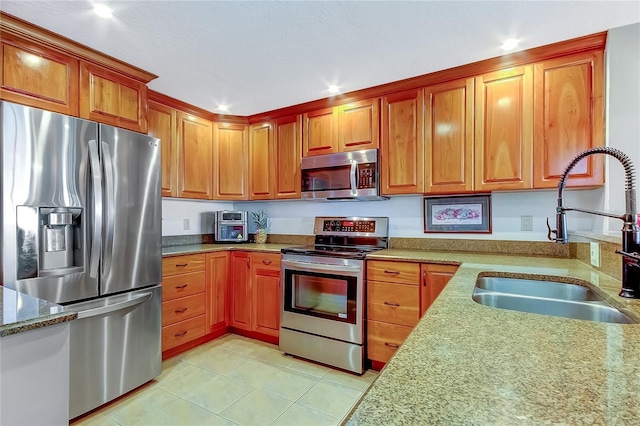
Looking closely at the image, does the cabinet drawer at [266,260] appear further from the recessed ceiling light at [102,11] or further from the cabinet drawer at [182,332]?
the recessed ceiling light at [102,11]

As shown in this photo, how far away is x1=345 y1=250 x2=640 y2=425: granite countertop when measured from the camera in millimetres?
435

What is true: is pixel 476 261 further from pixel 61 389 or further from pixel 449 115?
pixel 61 389

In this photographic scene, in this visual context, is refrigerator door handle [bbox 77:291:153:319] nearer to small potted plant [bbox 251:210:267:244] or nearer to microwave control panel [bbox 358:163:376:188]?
small potted plant [bbox 251:210:267:244]

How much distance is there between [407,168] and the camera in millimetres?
2545

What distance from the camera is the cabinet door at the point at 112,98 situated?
80.2 inches

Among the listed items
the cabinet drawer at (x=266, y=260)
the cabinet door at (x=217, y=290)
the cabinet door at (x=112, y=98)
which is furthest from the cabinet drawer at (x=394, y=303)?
the cabinet door at (x=112, y=98)

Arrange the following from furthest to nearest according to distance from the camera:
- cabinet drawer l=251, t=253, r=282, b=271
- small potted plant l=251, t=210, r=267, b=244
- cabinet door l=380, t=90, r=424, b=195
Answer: small potted plant l=251, t=210, r=267, b=244 → cabinet drawer l=251, t=253, r=282, b=271 → cabinet door l=380, t=90, r=424, b=195

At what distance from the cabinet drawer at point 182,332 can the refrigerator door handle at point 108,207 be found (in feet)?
2.69

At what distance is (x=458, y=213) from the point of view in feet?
8.50

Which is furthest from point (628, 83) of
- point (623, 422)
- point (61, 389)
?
point (61, 389)

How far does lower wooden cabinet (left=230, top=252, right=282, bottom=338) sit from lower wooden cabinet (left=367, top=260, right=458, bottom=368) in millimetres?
876

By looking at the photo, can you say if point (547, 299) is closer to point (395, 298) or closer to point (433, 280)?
Answer: point (433, 280)

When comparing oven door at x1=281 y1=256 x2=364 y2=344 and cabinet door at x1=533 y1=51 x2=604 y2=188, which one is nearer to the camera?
cabinet door at x1=533 y1=51 x2=604 y2=188

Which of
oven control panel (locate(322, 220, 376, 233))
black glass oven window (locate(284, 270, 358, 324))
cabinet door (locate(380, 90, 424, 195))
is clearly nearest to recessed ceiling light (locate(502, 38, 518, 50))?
cabinet door (locate(380, 90, 424, 195))
